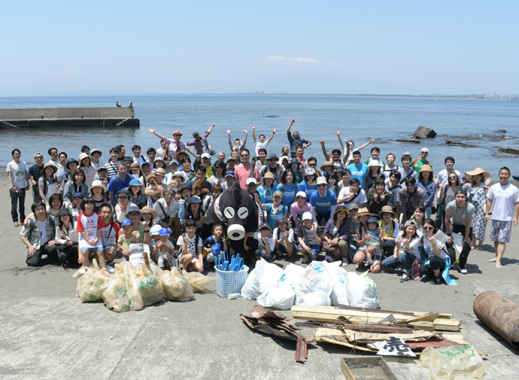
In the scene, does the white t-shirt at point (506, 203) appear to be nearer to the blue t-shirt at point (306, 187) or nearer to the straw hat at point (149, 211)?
the blue t-shirt at point (306, 187)

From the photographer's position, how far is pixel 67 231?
845 cm

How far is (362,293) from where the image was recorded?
653 cm

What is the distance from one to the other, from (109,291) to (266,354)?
2594 millimetres

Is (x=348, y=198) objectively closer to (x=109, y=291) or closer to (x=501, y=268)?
(x=501, y=268)

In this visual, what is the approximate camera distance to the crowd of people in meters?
7.93

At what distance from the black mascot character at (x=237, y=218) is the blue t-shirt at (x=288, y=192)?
1.33 m

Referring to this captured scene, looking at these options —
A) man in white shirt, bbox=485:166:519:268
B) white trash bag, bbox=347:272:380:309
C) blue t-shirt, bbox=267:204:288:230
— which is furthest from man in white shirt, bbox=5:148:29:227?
man in white shirt, bbox=485:166:519:268

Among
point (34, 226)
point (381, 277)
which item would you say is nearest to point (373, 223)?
point (381, 277)

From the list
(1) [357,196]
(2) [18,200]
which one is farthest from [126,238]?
(2) [18,200]

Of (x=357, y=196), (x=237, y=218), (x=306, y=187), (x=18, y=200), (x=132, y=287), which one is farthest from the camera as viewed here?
(x=18, y=200)

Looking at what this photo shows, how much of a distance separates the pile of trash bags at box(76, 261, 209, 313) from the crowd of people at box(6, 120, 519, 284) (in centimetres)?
92

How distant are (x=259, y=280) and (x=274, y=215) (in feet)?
7.56

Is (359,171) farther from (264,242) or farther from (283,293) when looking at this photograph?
(283,293)

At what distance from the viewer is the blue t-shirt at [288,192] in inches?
368
